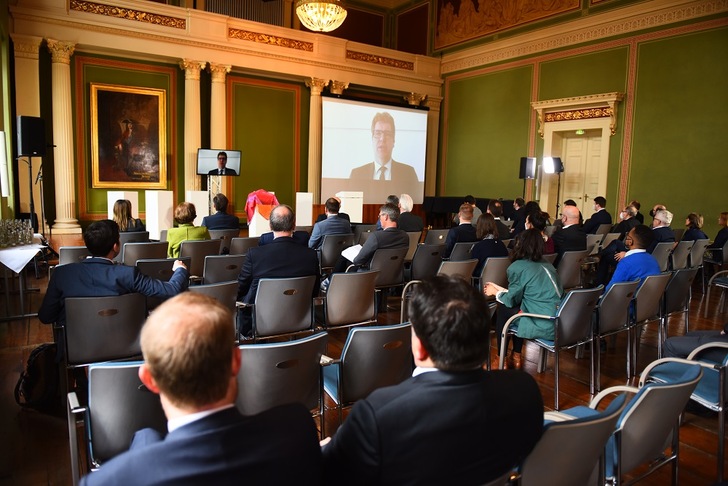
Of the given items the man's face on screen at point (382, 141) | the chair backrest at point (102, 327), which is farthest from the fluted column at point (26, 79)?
the chair backrest at point (102, 327)

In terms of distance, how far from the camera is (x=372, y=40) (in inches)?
583

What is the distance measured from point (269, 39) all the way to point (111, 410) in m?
10.6

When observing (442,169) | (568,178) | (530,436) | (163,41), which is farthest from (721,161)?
(163,41)

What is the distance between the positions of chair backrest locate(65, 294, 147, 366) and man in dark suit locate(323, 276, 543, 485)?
1998 mm

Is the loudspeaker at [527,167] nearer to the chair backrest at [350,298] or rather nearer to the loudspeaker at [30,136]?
the chair backrest at [350,298]

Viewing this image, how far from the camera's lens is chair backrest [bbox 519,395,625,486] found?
5.02 feet

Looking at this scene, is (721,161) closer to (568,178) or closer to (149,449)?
(568,178)

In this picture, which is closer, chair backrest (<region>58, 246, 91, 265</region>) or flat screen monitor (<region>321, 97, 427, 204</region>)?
chair backrest (<region>58, 246, 91, 265</region>)

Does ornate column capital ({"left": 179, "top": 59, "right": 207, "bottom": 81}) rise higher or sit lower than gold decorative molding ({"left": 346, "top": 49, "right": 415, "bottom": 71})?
lower

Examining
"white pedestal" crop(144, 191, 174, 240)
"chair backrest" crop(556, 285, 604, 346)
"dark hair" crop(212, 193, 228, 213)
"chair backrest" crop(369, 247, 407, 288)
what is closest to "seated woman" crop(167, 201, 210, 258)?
"dark hair" crop(212, 193, 228, 213)

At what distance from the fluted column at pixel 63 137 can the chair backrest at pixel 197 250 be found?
5975mm

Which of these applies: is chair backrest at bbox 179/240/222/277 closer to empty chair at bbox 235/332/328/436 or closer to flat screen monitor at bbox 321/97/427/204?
empty chair at bbox 235/332/328/436

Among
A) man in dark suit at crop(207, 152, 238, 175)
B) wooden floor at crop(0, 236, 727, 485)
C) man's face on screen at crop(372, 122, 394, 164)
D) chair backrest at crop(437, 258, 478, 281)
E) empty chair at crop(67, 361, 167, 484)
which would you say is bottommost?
wooden floor at crop(0, 236, 727, 485)

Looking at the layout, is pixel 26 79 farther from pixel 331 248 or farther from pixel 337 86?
pixel 331 248
